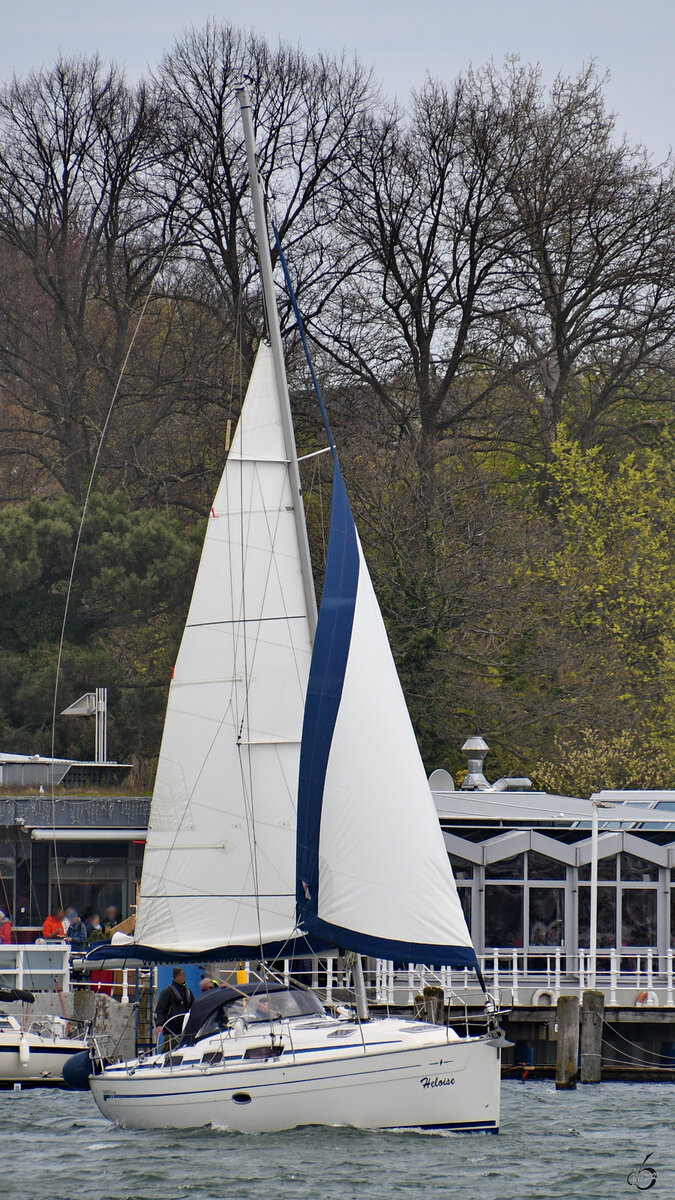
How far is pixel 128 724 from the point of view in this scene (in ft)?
129

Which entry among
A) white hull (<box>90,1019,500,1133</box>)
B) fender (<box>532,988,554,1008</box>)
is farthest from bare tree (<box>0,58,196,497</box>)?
white hull (<box>90,1019,500,1133</box>)

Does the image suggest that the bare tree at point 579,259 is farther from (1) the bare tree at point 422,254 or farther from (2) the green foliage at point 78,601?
(2) the green foliage at point 78,601

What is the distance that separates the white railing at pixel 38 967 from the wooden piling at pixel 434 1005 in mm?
5787

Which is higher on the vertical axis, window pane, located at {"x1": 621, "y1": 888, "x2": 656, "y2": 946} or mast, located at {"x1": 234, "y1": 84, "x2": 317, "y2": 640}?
mast, located at {"x1": 234, "y1": 84, "x2": 317, "y2": 640}

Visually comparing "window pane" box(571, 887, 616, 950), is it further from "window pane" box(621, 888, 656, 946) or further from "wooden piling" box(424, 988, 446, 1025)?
"wooden piling" box(424, 988, 446, 1025)

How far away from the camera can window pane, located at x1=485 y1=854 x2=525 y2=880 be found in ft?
106

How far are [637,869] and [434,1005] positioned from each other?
332 inches

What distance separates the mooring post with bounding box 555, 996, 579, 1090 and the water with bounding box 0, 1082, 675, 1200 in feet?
11.1

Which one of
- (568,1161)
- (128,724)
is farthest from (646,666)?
(568,1161)

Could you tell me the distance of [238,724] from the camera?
23.3m

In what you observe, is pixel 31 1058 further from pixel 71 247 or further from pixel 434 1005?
pixel 71 247

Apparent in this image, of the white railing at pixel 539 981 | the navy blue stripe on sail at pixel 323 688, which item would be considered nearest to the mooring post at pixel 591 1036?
the white railing at pixel 539 981

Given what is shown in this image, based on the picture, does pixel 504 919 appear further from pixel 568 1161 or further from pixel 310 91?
pixel 310 91

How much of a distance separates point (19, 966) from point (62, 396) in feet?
64.3
